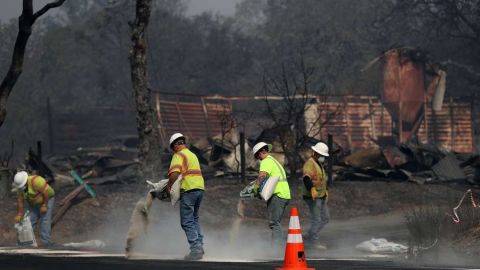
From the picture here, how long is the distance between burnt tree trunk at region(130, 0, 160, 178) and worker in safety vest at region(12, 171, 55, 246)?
4.32 meters

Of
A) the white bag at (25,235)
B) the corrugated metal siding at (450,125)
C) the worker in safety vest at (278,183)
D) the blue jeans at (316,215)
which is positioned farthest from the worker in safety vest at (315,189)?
the corrugated metal siding at (450,125)

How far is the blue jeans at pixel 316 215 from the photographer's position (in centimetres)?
1645

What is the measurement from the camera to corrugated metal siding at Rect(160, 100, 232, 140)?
130 feet

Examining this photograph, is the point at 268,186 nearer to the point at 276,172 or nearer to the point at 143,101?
the point at 276,172

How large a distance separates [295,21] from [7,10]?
3118 centimetres

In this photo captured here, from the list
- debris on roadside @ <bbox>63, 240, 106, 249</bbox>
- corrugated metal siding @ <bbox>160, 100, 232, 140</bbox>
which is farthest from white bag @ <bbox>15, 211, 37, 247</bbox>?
corrugated metal siding @ <bbox>160, 100, 232, 140</bbox>

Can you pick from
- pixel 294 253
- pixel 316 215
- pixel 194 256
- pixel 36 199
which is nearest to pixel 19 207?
pixel 36 199

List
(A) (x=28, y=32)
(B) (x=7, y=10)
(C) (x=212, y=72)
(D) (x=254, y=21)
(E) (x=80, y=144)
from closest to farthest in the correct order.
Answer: (A) (x=28, y=32), (E) (x=80, y=144), (C) (x=212, y=72), (B) (x=7, y=10), (D) (x=254, y=21)

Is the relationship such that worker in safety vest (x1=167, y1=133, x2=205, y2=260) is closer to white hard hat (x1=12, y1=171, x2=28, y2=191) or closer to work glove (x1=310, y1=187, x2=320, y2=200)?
work glove (x1=310, y1=187, x2=320, y2=200)

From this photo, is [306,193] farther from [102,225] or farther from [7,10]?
[7,10]

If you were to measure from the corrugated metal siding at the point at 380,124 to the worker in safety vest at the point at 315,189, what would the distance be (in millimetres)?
24247

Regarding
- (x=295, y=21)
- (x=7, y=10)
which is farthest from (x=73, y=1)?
(x=295, y=21)

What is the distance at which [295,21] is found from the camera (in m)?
75.0

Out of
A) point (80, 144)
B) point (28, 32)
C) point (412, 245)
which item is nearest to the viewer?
point (412, 245)
